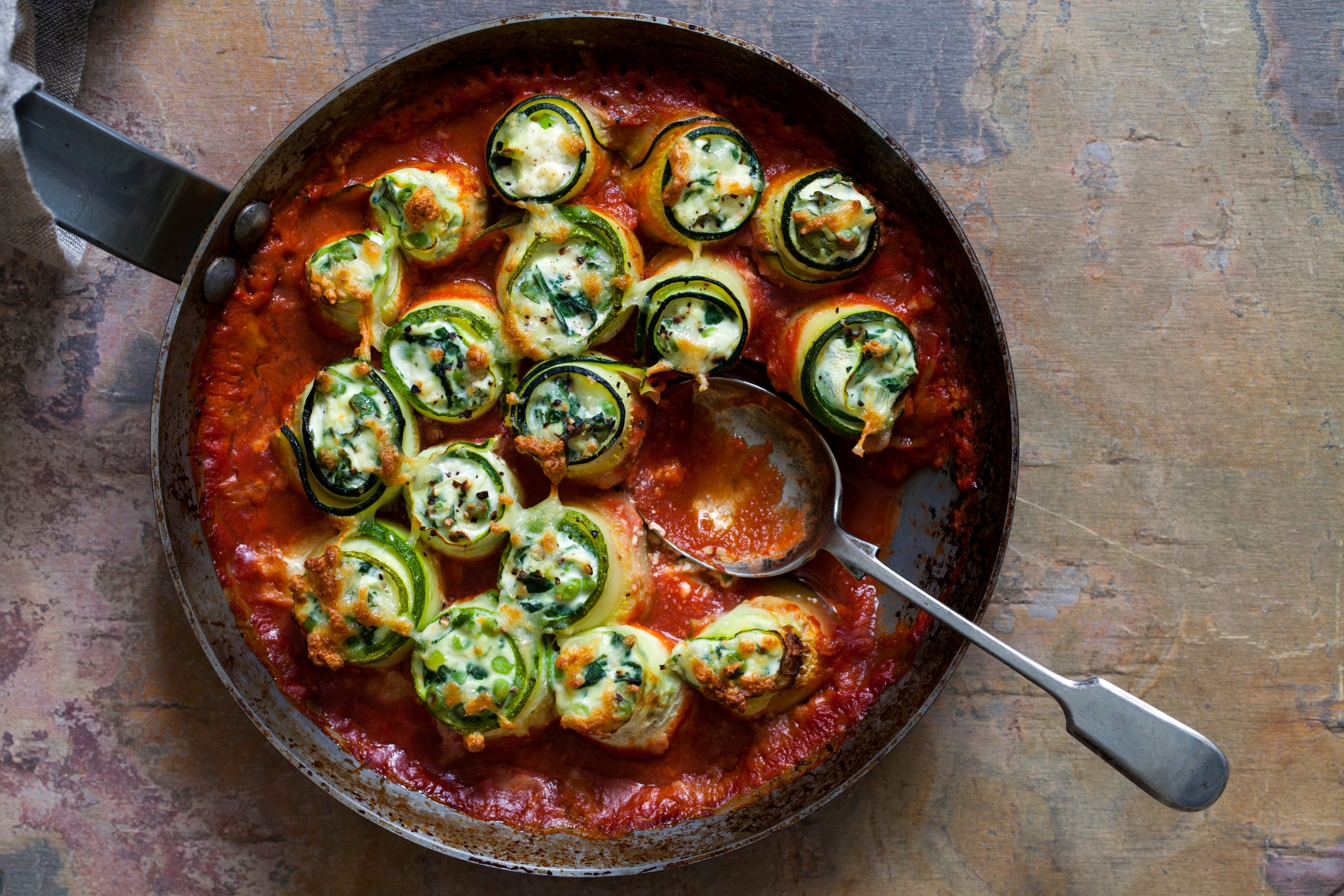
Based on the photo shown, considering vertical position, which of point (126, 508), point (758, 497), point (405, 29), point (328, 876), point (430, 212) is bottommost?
point (328, 876)

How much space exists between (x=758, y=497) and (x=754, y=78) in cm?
128

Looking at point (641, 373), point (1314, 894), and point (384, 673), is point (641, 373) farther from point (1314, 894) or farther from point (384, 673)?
point (1314, 894)

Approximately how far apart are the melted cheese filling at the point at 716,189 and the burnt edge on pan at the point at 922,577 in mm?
270

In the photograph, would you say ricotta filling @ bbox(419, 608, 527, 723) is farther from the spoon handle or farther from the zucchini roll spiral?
the spoon handle

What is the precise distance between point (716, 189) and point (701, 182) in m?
0.05

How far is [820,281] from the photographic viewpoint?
2.68 meters

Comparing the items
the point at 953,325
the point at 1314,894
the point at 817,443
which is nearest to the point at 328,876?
the point at 817,443

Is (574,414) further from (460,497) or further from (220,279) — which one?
(220,279)

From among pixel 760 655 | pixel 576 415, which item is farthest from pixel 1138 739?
pixel 576 415

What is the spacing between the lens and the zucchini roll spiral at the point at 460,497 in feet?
8.36

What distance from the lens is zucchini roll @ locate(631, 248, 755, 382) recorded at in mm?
2574

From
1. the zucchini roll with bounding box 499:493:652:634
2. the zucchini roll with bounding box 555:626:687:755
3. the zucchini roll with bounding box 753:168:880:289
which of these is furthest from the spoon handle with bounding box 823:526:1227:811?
the zucchini roll with bounding box 753:168:880:289

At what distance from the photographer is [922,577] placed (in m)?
2.76

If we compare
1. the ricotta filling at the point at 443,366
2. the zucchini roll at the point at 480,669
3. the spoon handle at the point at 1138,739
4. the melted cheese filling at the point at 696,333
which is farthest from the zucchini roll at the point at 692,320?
the spoon handle at the point at 1138,739
